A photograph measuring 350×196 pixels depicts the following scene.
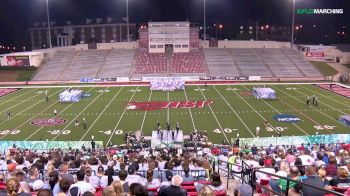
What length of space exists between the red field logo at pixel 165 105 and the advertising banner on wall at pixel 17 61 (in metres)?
33.6

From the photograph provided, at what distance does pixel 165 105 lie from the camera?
124 ft

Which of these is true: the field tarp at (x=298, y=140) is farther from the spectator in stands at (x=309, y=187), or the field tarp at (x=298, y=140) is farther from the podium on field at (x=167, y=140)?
the spectator in stands at (x=309, y=187)

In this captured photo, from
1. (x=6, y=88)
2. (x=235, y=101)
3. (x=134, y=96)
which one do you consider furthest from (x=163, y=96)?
(x=6, y=88)

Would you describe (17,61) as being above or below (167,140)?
→ above

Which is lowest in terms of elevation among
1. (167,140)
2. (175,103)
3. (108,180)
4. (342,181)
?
(175,103)

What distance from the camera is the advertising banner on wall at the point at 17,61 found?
65.1 meters

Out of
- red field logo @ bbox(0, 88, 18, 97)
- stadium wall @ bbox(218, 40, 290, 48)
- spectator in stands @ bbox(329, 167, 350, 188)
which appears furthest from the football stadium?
red field logo @ bbox(0, 88, 18, 97)

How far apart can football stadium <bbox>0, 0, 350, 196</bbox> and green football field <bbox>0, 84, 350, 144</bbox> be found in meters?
0.15

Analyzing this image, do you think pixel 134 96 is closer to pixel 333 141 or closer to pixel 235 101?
pixel 235 101

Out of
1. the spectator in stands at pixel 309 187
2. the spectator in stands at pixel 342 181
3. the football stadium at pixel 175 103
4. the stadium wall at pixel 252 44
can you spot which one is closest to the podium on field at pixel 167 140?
the football stadium at pixel 175 103

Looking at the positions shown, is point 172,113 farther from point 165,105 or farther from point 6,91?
point 6,91

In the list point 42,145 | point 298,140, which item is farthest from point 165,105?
point 298,140

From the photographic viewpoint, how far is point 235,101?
39688 mm

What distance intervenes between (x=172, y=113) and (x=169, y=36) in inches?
1428
